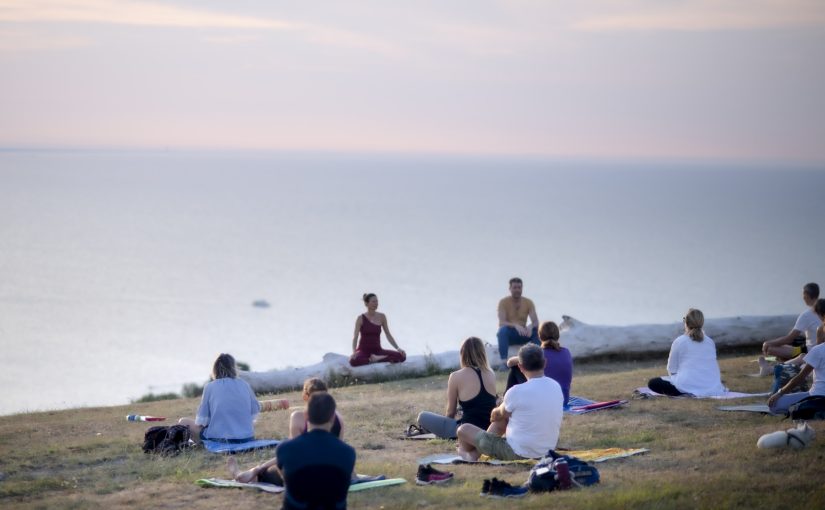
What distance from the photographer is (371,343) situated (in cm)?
2023

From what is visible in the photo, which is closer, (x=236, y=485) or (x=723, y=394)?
(x=236, y=485)

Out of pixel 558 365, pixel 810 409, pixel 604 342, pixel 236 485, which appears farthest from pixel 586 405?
pixel 604 342

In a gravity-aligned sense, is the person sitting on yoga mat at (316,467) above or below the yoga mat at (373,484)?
above

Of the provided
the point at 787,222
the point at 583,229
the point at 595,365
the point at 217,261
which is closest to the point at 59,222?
the point at 217,261

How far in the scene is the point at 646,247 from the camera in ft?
495

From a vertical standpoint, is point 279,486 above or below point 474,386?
below

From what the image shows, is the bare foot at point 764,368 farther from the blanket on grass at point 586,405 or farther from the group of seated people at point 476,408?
the blanket on grass at point 586,405

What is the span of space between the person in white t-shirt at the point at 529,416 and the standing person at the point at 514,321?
8.77 m

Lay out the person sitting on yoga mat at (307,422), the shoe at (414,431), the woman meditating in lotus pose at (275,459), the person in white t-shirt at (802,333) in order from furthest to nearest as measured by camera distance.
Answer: the person in white t-shirt at (802,333)
the shoe at (414,431)
the woman meditating in lotus pose at (275,459)
the person sitting on yoga mat at (307,422)

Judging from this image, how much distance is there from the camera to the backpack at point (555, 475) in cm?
938

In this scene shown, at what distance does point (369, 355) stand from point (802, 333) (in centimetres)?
783

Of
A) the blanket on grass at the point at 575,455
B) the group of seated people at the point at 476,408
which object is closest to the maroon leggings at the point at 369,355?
the group of seated people at the point at 476,408

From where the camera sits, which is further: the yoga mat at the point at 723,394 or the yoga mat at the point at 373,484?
the yoga mat at the point at 723,394

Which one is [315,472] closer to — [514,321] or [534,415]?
[534,415]
